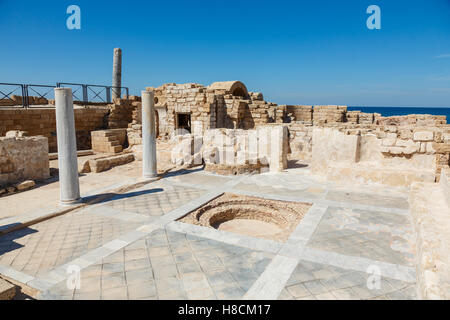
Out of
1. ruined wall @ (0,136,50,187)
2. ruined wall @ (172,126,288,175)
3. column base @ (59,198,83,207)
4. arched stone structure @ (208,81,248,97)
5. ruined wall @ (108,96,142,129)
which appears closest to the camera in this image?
column base @ (59,198,83,207)

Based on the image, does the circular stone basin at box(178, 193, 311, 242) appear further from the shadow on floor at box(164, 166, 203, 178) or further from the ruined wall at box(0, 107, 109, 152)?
the ruined wall at box(0, 107, 109, 152)

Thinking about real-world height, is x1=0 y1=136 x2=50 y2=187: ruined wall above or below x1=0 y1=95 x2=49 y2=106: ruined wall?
below

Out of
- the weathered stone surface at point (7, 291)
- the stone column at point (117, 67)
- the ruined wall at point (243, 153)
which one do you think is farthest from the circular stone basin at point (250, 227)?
the stone column at point (117, 67)

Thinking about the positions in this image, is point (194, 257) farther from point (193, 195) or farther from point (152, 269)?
point (193, 195)

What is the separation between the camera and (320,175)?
9.63 metres

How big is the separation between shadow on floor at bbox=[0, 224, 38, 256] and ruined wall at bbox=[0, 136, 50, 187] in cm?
433

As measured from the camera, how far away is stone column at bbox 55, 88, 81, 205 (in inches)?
268

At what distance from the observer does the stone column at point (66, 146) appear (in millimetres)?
6797

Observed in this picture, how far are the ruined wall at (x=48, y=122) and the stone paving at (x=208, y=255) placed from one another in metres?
9.98

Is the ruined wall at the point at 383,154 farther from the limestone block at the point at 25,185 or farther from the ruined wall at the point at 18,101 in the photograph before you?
the ruined wall at the point at 18,101

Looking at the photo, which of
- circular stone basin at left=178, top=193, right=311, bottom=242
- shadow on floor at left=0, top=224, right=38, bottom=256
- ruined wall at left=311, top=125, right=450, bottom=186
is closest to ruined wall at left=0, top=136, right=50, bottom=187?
shadow on floor at left=0, top=224, right=38, bottom=256

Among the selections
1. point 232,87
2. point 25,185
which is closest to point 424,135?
point 25,185
